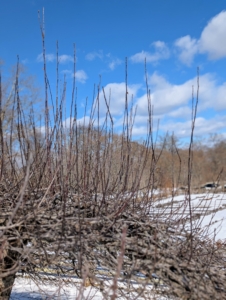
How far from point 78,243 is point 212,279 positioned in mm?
867

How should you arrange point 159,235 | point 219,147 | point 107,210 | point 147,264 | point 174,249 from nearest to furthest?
point 147,264 < point 174,249 < point 159,235 < point 107,210 < point 219,147

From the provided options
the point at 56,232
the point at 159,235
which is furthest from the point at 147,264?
the point at 56,232

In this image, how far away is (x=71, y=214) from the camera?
1.94 metres

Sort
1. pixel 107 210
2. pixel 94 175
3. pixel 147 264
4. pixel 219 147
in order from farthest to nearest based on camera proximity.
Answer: pixel 219 147 < pixel 94 175 < pixel 107 210 < pixel 147 264

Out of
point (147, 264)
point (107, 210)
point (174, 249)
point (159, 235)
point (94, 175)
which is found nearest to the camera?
point (147, 264)

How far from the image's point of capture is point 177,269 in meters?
1.66

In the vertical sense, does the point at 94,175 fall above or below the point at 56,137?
below

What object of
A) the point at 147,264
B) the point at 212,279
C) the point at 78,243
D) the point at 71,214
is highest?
the point at 71,214

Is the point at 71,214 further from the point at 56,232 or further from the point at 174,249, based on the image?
the point at 174,249

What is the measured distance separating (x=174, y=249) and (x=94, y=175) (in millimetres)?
950

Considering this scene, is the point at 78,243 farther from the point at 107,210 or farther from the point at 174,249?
the point at 174,249

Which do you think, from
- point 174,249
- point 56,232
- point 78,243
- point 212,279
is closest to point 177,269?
point 174,249

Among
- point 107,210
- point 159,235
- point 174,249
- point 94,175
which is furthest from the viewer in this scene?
point 94,175

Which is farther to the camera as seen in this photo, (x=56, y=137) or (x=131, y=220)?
(x=56, y=137)
